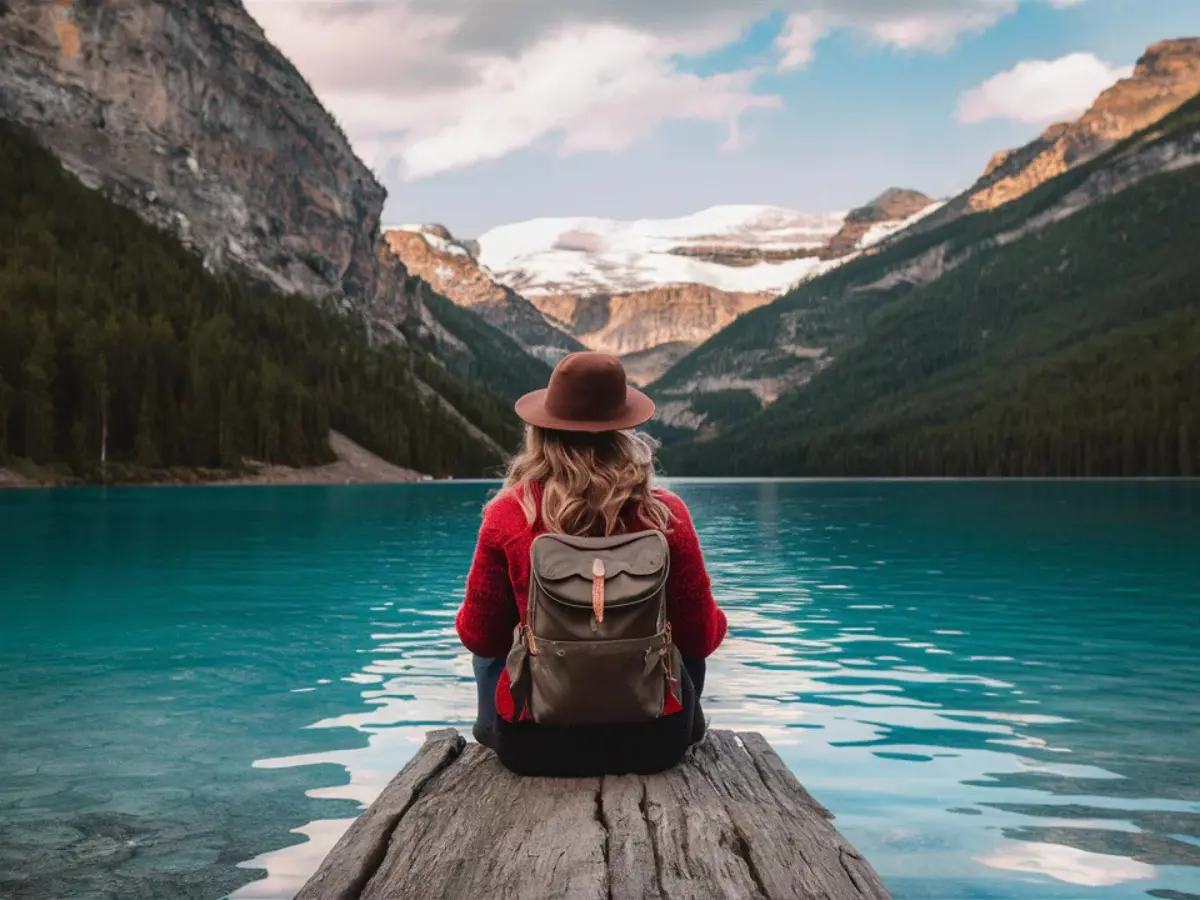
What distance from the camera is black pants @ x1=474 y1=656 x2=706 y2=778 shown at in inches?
300

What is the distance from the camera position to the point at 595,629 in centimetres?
680

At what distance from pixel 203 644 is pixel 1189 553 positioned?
39.8 metres

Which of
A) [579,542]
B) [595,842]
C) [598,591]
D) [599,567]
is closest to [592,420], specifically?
[579,542]

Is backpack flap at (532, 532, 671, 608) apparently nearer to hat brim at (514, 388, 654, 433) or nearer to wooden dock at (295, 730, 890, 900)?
hat brim at (514, 388, 654, 433)

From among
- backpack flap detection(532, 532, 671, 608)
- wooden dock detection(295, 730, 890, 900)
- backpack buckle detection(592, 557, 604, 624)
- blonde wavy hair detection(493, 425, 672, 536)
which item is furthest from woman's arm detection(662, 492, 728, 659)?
wooden dock detection(295, 730, 890, 900)

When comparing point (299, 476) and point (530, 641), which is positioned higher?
point (299, 476)

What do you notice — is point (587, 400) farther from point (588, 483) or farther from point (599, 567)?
point (599, 567)

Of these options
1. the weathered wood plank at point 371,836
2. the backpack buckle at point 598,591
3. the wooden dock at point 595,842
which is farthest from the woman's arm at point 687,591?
the weathered wood plank at point 371,836

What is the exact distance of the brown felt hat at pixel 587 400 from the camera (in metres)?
7.30

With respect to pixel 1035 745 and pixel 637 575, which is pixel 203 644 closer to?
pixel 1035 745

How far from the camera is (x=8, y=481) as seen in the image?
390ft

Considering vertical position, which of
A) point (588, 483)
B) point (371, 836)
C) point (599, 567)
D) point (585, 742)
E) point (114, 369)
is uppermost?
point (114, 369)

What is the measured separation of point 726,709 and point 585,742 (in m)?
10.2

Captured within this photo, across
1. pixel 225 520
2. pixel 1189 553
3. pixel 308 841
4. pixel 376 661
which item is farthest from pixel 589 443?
pixel 225 520
